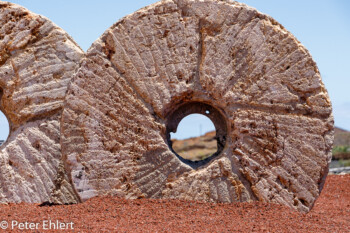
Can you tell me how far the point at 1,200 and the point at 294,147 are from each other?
10.8ft

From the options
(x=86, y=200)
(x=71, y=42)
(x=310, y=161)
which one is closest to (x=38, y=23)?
(x=71, y=42)

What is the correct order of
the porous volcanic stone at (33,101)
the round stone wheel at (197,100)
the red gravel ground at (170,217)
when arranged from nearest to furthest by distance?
the red gravel ground at (170,217), the round stone wheel at (197,100), the porous volcanic stone at (33,101)

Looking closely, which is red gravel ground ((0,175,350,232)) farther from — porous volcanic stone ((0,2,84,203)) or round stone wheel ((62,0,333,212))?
porous volcanic stone ((0,2,84,203))

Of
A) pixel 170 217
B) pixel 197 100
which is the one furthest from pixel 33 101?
pixel 170 217

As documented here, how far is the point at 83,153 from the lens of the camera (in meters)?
5.11

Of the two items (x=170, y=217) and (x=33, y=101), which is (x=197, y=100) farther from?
(x=33, y=101)

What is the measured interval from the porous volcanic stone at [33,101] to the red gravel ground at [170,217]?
0.51 m

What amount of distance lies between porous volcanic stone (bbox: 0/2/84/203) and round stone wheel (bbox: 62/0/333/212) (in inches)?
31.8

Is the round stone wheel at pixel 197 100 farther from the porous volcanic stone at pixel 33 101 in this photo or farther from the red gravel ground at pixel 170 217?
the porous volcanic stone at pixel 33 101

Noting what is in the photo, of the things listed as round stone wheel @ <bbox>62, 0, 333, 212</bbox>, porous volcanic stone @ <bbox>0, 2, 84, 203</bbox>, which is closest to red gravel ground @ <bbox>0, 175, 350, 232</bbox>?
round stone wheel @ <bbox>62, 0, 333, 212</bbox>

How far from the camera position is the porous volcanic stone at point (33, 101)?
19.2ft

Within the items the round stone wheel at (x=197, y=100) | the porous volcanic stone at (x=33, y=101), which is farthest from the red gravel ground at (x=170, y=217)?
the porous volcanic stone at (x=33, y=101)

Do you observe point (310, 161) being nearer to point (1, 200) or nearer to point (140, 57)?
point (140, 57)

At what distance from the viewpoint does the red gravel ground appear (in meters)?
4.43
